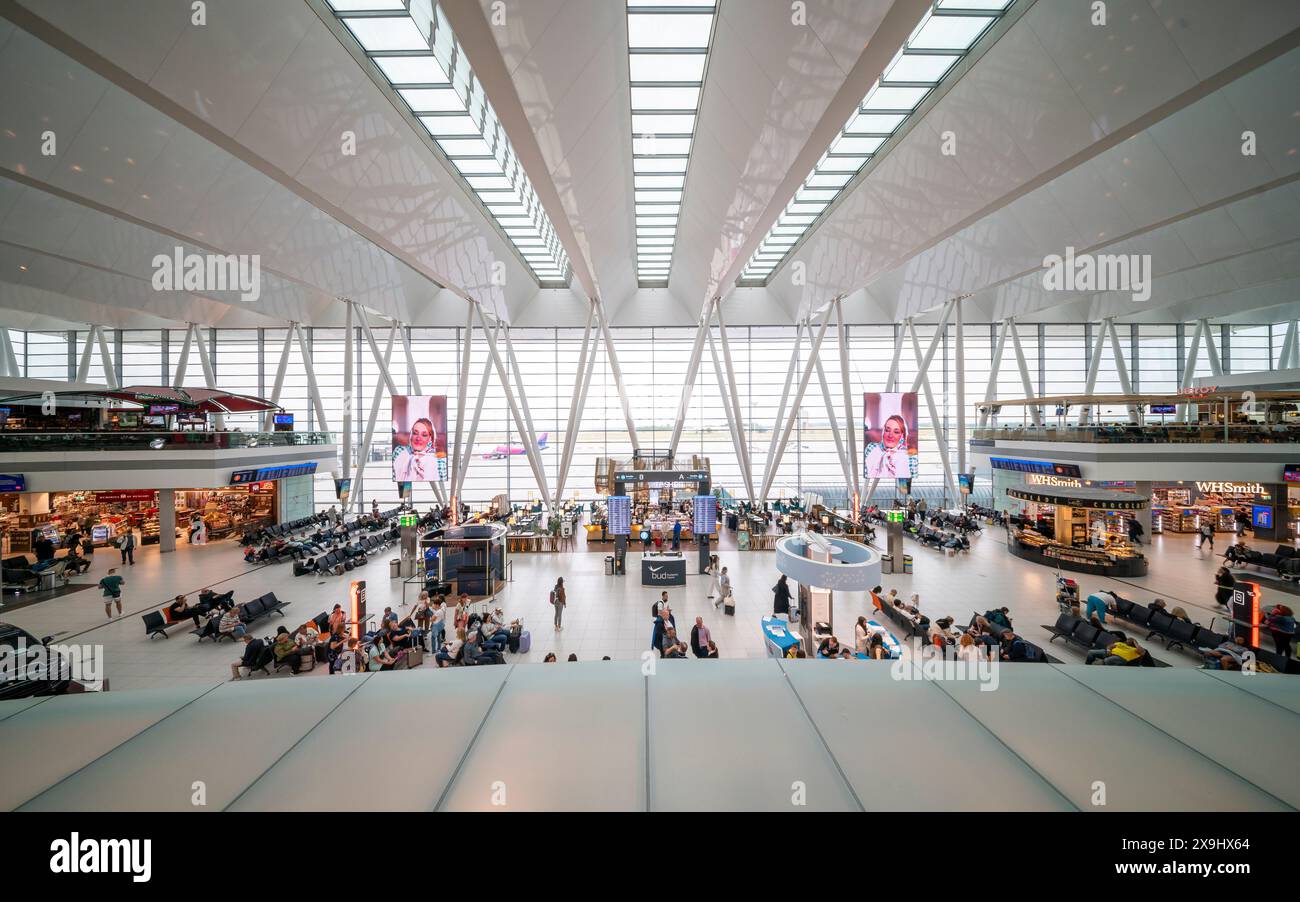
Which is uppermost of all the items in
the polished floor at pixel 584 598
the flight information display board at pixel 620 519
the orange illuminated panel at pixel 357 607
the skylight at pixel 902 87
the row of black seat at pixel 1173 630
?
the skylight at pixel 902 87

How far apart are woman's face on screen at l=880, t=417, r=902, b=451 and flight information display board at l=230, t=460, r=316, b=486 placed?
26.1m

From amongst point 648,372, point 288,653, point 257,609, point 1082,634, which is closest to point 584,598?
point 288,653

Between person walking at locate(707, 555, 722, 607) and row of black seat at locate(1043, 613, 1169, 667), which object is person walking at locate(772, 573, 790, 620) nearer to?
person walking at locate(707, 555, 722, 607)

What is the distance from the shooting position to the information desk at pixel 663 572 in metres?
Answer: 16.2

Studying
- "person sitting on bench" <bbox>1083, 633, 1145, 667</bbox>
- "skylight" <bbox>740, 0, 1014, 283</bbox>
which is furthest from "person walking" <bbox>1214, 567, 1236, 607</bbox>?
"skylight" <bbox>740, 0, 1014, 283</bbox>

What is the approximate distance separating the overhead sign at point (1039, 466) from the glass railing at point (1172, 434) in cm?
110

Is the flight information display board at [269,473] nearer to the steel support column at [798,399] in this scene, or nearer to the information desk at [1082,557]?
the steel support column at [798,399]

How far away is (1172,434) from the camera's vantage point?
66.1ft

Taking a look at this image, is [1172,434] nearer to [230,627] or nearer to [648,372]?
[648,372]

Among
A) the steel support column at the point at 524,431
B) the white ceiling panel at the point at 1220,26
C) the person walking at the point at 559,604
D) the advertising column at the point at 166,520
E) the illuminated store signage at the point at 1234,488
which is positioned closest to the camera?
the white ceiling panel at the point at 1220,26

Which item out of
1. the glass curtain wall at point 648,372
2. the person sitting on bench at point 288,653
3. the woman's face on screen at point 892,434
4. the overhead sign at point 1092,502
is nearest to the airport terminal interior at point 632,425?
the person sitting on bench at point 288,653

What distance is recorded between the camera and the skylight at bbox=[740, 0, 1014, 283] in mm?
9422
